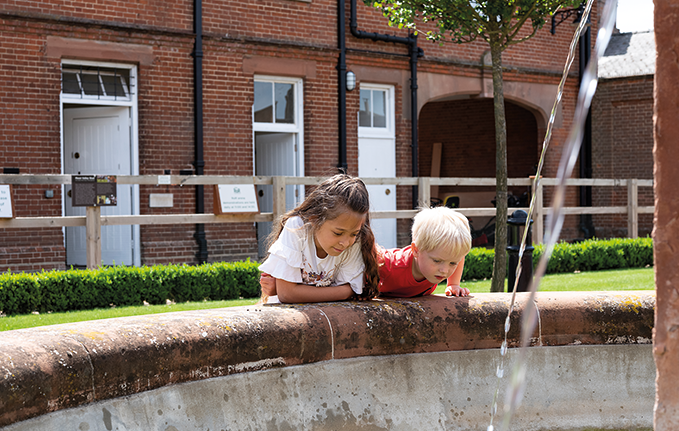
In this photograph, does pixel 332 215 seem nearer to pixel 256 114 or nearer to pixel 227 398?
pixel 227 398

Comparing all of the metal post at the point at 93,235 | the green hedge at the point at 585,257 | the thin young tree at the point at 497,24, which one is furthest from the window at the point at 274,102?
the metal post at the point at 93,235

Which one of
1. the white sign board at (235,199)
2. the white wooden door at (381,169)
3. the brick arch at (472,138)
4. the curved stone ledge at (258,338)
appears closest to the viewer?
the curved stone ledge at (258,338)

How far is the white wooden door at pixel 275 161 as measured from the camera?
1366cm

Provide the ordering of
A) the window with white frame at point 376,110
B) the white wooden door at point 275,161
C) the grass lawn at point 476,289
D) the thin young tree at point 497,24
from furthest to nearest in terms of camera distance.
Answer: the window with white frame at point 376,110
the white wooden door at point 275,161
the thin young tree at point 497,24
the grass lawn at point 476,289

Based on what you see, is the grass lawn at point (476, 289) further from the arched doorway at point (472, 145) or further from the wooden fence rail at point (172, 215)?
the arched doorway at point (472, 145)

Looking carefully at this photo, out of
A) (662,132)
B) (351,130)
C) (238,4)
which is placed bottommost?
(662,132)

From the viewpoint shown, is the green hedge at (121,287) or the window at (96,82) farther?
the window at (96,82)

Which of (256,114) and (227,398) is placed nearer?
(227,398)

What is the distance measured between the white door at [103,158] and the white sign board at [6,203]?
152 inches

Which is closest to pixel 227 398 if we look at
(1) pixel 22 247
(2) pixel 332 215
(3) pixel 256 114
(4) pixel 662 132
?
(2) pixel 332 215

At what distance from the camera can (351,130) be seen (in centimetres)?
1406

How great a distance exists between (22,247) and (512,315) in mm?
9595

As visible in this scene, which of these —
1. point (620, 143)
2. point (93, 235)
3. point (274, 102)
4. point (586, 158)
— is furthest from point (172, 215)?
point (620, 143)

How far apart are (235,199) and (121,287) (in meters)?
2.06
